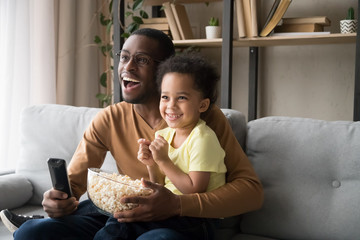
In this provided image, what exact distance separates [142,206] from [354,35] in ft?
5.02

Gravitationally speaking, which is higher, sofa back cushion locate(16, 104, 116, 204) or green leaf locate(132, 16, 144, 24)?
green leaf locate(132, 16, 144, 24)

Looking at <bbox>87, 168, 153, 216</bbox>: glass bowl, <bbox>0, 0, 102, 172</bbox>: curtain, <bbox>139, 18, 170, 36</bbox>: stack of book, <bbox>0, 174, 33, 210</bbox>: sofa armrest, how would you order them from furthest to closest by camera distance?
<bbox>139, 18, 170, 36</bbox>: stack of book < <bbox>0, 0, 102, 172</bbox>: curtain < <bbox>0, 174, 33, 210</bbox>: sofa armrest < <bbox>87, 168, 153, 216</bbox>: glass bowl

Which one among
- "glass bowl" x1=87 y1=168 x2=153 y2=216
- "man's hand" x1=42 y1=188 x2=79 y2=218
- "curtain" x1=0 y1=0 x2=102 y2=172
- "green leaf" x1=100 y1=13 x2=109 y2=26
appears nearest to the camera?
"glass bowl" x1=87 y1=168 x2=153 y2=216

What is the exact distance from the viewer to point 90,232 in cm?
135

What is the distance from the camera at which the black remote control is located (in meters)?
1.23

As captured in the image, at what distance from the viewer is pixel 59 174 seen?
1258 millimetres

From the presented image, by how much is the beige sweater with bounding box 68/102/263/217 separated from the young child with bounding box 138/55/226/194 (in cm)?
5

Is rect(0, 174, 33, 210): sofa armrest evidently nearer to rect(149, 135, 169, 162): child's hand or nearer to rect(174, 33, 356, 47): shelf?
rect(149, 135, 169, 162): child's hand

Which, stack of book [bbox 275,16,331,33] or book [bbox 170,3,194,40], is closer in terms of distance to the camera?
stack of book [bbox 275,16,331,33]

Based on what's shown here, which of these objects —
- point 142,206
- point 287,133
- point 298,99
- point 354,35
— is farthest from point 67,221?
point 298,99

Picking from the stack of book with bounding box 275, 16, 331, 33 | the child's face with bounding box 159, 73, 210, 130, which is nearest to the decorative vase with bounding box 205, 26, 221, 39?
the stack of book with bounding box 275, 16, 331, 33

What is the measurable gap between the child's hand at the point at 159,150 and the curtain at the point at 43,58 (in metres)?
1.53

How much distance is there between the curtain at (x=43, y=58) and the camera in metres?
2.52

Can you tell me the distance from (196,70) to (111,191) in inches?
16.6
